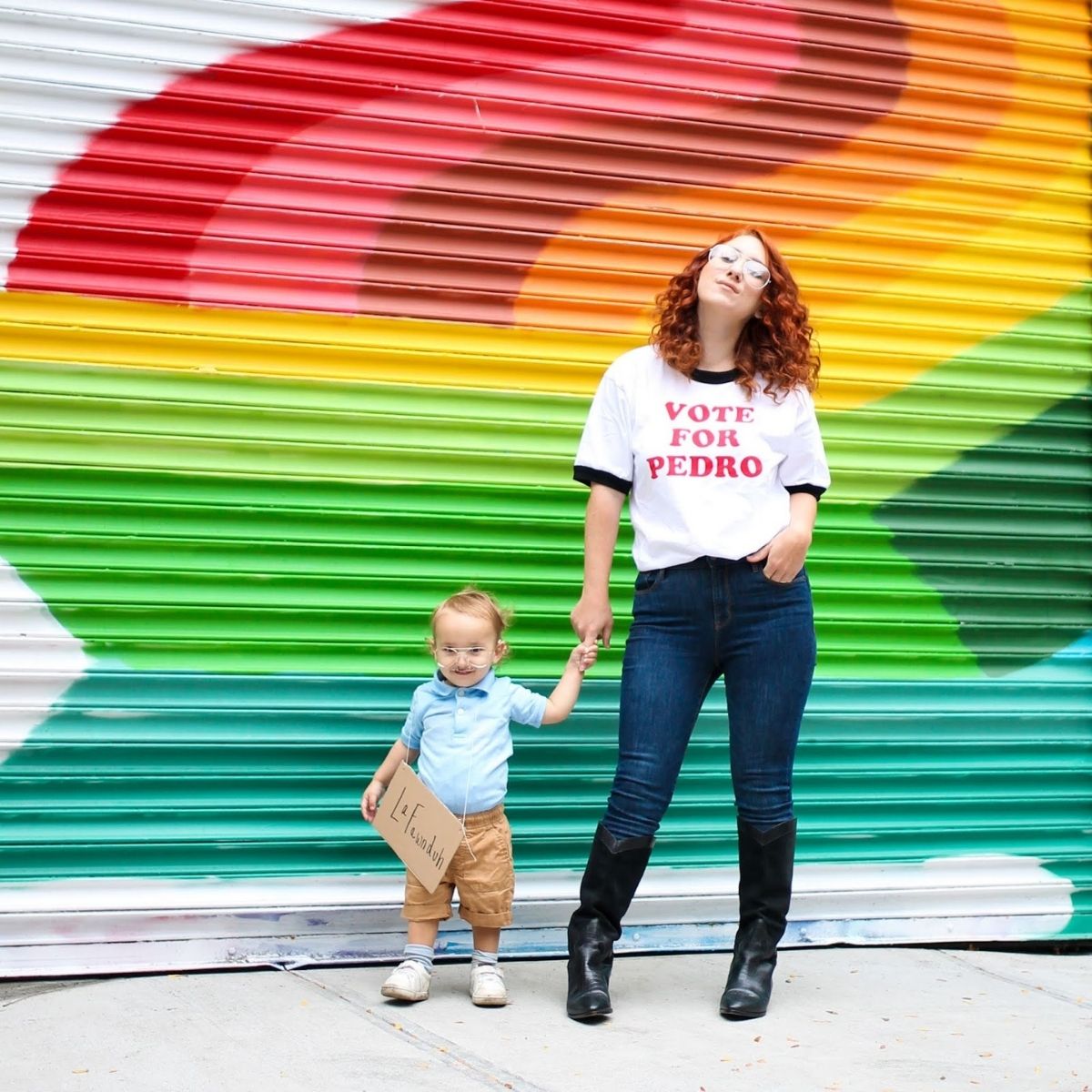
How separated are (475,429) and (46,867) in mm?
1612

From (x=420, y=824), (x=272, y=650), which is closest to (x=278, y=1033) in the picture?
(x=420, y=824)

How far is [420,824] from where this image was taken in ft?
10.5

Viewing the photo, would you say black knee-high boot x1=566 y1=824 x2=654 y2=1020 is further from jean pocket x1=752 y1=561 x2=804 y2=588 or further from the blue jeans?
jean pocket x1=752 y1=561 x2=804 y2=588

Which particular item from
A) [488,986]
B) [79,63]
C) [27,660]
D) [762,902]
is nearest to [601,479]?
[762,902]

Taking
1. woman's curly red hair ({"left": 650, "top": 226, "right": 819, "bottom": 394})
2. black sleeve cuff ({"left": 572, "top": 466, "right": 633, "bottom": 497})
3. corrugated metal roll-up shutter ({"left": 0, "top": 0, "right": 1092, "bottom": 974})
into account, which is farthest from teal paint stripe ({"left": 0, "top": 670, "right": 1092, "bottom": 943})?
woman's curly red hair ({"left": 650, "top": 226, "right": 819, "bottom": 394})

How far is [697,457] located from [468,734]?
87 centimetres

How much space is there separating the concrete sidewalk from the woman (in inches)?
7.4

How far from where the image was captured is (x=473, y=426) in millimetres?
3805

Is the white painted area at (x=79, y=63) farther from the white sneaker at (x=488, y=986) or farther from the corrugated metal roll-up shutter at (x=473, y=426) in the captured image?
the white sneaker at (x=488, y=986)

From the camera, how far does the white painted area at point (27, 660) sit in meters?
3.46

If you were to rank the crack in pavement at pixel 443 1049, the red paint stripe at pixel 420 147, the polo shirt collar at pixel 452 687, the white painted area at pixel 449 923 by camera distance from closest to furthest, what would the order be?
the crack in pavement at pixel 443 1049 → the polo shirt collar at pixel 452 687 → the white painted area at pixel 449 923 → the red paint stripe at pixel 420 147

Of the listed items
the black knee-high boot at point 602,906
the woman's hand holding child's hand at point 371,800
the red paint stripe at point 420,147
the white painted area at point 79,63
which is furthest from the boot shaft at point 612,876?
the white painted area at point 79,63

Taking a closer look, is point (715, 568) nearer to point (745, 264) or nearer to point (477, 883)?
point (745, 264)

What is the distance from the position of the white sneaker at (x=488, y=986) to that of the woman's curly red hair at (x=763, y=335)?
152 centimetres
